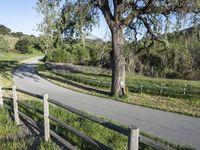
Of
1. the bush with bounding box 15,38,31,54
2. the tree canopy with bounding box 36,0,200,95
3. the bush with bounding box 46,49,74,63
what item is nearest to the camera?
the tree canopy with bounding box 36,0,200,95

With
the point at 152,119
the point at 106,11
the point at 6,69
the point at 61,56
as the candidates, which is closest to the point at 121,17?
the point at 106,11

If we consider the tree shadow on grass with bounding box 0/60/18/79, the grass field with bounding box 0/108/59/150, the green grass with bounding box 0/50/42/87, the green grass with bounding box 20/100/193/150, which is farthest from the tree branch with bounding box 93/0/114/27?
the tree shadow on grass with bounding box 0/60/18/79

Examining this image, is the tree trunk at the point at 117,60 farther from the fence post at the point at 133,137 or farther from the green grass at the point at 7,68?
the fence post at the point at 133,137

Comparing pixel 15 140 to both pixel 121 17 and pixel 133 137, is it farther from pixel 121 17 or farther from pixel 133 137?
pixel 121 17

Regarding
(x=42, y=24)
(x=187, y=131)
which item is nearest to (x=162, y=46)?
(x=42, y=24)

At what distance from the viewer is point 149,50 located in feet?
83.1

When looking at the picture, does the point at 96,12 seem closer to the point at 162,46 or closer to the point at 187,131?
the point at 162,46

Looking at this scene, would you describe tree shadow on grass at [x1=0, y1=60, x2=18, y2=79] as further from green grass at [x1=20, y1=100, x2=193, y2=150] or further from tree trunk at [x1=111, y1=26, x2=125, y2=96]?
green grass at [x1=20, y1=100, x2=193, y2=150]

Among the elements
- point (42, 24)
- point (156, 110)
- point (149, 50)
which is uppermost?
point (42, 24)

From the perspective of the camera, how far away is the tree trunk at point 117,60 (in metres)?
22.2

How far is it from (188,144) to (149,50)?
15.7m

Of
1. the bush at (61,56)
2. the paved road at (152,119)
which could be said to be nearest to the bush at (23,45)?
the bush at (61,56)

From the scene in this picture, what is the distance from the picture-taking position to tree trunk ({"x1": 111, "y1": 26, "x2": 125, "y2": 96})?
72.7 feet

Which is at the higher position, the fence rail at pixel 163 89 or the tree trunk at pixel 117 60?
the tree trunk at pixel 117 60
